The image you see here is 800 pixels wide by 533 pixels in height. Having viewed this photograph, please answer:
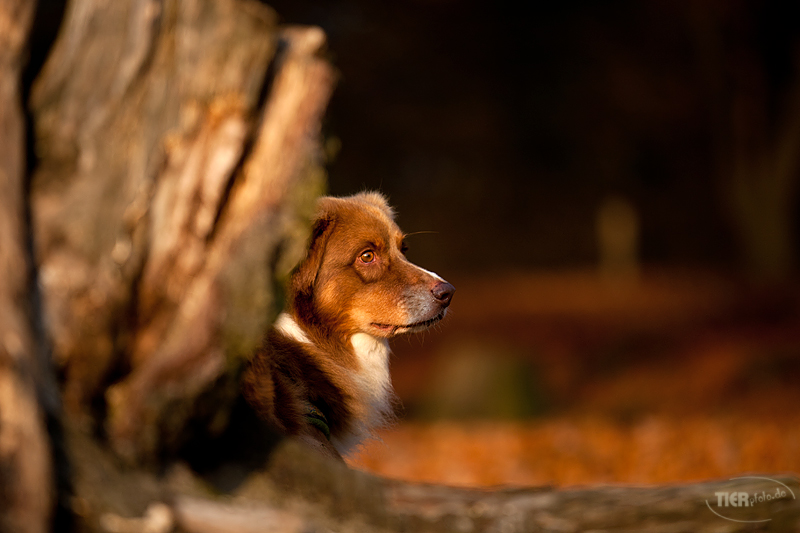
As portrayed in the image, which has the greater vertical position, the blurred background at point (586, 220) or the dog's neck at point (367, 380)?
the blurred background at point (586, 220)

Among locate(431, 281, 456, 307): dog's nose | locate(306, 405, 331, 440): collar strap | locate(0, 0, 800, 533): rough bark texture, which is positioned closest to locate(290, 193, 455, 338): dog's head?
locate(431, 281, 456, 307): dog's nose

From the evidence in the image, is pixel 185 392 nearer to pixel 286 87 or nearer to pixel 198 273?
pixel 198 273

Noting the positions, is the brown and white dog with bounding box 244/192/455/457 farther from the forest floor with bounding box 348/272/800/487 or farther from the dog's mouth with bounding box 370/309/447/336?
the forest floor with bounding box 348/272/800/487

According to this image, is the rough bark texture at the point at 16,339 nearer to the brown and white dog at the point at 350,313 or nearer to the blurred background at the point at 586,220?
the blurred background at the point at 586,220

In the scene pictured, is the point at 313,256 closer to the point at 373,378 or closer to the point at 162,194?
the point at 373,378

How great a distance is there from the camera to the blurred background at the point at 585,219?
9.86 m

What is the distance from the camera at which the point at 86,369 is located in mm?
1986

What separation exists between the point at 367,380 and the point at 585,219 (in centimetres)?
2195

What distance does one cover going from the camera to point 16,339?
5.97 feet

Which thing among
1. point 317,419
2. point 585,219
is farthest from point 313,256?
point 585,219

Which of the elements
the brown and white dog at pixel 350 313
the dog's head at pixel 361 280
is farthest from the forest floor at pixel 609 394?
the dog's head at pixel 361 280

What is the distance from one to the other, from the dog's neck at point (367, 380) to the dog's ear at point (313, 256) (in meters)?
0.22

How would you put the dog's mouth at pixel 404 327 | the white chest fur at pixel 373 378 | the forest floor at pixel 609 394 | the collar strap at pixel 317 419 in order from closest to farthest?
the collar strap at pixel 317 419 < the white chest fur at pixel 373 378 < the dog's mouth at pixel 404 327 < the forest floor at pixel 609 394

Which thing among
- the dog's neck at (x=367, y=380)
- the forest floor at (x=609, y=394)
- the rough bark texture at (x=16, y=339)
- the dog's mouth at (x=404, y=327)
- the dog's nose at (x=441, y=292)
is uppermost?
the forest floor at (x=609, y=394)
